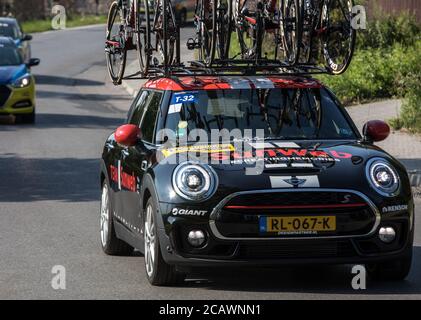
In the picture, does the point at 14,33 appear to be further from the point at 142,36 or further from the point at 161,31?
the point at 142,36

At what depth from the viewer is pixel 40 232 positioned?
41.3 feet

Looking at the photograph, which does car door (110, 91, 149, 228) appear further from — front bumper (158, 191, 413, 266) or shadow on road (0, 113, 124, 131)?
shadow on road (0, 113, 124, 131)

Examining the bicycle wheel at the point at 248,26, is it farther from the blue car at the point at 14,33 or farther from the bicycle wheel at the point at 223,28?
the blue car at the point at 14,33

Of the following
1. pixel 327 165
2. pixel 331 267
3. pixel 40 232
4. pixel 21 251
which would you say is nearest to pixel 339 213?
pixel 327 165

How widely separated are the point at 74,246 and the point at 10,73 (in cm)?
1458

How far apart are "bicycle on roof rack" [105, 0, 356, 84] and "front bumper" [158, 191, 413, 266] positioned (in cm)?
201

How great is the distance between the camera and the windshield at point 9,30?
3506cm

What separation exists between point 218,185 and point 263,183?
0.31m

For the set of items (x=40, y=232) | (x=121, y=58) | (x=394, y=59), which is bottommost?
(x=394, y=59)

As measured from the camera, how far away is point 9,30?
116 feet

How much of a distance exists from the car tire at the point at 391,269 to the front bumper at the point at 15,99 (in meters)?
16.6

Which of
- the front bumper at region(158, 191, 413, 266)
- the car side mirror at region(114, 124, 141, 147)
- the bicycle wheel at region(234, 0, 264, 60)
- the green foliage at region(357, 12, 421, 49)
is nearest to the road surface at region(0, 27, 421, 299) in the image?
the front bumper at region(158, 191, 413, 266)

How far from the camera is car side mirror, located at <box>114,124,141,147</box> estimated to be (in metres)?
10.2

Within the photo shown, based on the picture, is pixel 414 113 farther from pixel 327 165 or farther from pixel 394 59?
pixel 327 165
